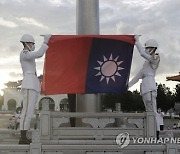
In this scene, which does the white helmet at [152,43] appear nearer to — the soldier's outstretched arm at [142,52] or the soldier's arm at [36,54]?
the soldier's outstretched arm at [142,52]

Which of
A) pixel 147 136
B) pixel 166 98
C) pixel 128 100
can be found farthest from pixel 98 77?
pixel 166 98

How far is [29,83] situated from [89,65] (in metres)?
1.50

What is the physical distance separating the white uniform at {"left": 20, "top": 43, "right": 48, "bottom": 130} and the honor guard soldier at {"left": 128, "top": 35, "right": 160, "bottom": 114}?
1.91 metres

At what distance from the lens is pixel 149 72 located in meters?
6.74

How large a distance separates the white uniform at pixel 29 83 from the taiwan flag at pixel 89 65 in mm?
756

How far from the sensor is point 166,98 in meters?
44.3

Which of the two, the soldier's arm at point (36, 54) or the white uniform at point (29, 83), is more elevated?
the soldier's arm at point (36, 54)

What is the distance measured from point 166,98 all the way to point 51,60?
38.9m

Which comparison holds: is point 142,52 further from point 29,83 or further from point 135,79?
point 29,83

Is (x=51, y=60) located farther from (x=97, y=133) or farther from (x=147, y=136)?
(x=147, y=136)

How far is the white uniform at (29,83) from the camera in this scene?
6.00 metres

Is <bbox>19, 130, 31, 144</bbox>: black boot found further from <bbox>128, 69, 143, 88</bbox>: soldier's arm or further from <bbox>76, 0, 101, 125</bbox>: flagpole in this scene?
<bbox>128, 69, 143, 88</bbox>: soldier's arm

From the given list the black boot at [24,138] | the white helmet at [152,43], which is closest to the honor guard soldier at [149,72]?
the white helmet at [152,43]

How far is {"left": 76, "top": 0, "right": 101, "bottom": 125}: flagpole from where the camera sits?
7613 millimetres
